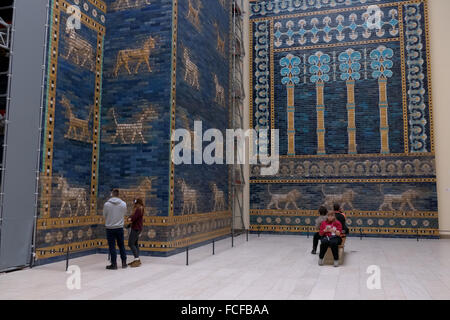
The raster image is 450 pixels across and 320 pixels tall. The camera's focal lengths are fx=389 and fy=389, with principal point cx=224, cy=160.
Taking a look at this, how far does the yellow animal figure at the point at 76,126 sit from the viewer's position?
341 inches

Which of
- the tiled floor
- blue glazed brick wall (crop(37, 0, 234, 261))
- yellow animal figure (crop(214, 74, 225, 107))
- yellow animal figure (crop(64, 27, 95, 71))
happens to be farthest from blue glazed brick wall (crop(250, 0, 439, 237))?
yellow animal figure (crop(64, 27, 95, 71))

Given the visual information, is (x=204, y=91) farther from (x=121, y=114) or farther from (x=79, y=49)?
(x=79, y=49)

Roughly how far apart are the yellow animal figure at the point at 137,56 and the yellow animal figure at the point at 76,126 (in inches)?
54.1

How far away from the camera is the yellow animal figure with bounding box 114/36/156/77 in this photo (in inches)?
381

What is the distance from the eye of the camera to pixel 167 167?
365 inches

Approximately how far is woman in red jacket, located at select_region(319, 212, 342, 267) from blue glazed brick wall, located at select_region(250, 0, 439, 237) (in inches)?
228

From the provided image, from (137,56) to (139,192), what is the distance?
11.2 feet

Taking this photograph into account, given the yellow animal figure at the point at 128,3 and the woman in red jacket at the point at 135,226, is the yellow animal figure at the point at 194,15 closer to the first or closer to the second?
the yellow animal figure at the point at 128,3

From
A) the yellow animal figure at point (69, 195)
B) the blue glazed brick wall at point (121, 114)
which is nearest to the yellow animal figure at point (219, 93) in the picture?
the blue glazed brick wall at point (121, 114)

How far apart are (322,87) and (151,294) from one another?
11046 mm

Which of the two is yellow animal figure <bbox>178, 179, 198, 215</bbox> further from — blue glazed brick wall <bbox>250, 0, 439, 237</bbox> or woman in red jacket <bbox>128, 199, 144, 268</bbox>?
blue glazed brick wall <bbox>250, 0, 439, 237</bbox>

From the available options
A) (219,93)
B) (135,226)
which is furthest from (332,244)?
(219,93)

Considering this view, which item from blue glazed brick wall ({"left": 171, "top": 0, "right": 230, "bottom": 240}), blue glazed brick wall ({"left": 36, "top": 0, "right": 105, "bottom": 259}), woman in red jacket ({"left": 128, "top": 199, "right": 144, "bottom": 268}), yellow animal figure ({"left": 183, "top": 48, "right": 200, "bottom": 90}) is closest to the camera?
woman in red jacket ({"left": 128, "top": 199, "right": 144, "bottom": 268})

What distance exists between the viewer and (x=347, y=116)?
14109mm
